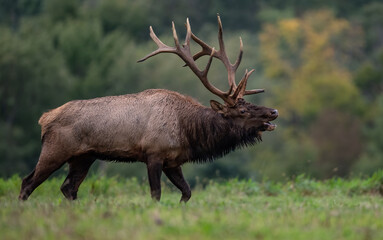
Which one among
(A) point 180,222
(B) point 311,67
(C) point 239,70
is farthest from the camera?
(B) point 311,67

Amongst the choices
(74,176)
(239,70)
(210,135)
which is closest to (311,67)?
(239,70)

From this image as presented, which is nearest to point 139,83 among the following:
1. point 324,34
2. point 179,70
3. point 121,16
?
point 179,70

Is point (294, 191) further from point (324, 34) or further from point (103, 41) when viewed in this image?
point (324, 34)

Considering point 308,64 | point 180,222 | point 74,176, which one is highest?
point 308,64

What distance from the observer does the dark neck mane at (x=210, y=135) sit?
12.1 meters

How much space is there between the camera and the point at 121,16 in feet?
253

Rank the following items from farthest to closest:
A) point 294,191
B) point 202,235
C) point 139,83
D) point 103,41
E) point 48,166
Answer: point 103,41 → point 139,83 → point 294,191 → point 48,166 → point 202,235

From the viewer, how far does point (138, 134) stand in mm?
11695

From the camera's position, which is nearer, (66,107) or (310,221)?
(310,221)

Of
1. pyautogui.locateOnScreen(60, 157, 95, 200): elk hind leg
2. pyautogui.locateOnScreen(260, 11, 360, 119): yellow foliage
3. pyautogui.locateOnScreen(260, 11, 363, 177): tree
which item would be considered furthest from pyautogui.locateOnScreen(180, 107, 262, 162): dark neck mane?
pyautogui.locateOnScreen(260, 11, 360, 119): yellow foliage

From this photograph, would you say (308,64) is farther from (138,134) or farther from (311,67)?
(138,134)

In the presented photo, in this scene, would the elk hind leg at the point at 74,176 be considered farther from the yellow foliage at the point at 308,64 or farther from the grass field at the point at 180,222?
the yellow foliage at the point at 308,64

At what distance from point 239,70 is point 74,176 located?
160 feet

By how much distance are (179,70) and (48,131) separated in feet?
159
